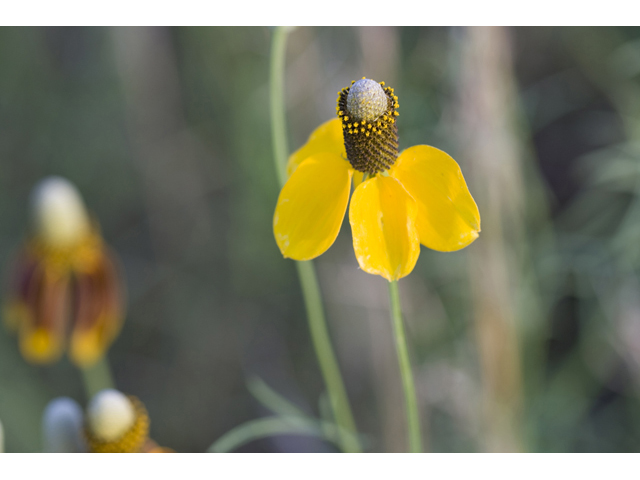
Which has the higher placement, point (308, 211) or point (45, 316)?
point (308, 211)

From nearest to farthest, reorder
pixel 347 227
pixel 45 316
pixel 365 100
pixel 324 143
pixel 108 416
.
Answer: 1. pixel 365 100
2. pixel 324 143
3. pixel 108 416
4. pixel 45 316
5. pixel 347 227

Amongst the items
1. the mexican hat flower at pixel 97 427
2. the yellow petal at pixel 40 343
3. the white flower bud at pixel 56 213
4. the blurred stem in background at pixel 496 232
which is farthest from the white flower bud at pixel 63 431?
the blurred stem in background at pixel 496 232

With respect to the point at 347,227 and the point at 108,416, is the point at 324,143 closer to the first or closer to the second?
the point at 108,416

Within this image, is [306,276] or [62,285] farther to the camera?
[62,285]

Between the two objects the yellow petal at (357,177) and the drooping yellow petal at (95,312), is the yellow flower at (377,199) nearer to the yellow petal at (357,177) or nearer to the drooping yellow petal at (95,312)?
the yellow petal at (357,177)

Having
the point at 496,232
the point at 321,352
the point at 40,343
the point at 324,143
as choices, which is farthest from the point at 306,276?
the point at 40,343

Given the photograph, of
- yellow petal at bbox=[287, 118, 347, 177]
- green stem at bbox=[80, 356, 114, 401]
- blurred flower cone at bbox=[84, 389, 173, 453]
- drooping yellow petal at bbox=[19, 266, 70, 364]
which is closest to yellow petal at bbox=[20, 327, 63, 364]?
drooping yellow petal at bbox=[19, 266, 70, 364]

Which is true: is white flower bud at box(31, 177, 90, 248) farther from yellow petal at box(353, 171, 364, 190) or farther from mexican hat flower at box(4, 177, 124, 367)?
yellow petal at box(353, 171, 364, 190)
